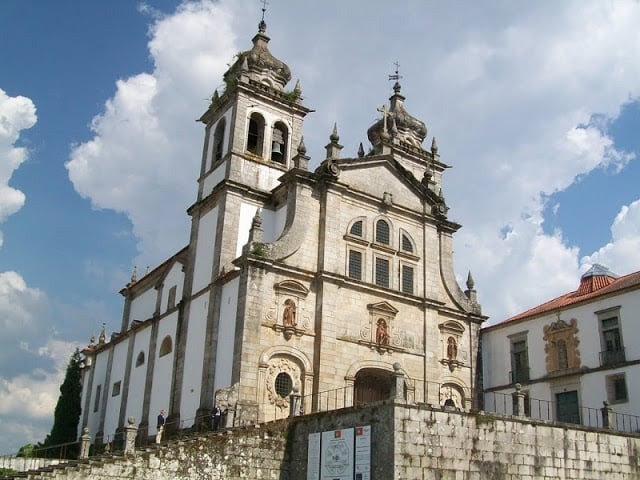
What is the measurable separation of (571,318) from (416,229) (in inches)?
365

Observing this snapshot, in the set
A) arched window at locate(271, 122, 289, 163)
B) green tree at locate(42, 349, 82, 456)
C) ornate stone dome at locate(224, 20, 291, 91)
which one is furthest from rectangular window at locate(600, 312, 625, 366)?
green tree at locate(42, 349, 82, 456)

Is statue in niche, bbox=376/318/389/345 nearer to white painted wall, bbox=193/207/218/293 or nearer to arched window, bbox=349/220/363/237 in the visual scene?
arched window, bbox=349/220/363/237

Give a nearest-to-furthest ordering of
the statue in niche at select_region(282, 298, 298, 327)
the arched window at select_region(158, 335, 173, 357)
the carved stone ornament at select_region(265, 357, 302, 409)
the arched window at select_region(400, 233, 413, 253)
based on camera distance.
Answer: the carved stone ornament at select_region(265, 357, 302, 409) < the statue in niche at select_region(282, 298, 298, 327) < the arched window at select_region(400, 233, 413, 253) < the arched window at select_region(158, 335, 173, 357)

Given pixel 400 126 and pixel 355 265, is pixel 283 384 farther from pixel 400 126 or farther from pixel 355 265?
pixel 400 126

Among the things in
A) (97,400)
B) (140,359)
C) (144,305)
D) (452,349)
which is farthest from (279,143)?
(97,400)

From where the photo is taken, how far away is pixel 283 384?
93.3ft

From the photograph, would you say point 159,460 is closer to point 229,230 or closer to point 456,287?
point 229,230

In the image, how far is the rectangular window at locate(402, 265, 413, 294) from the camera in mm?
33500

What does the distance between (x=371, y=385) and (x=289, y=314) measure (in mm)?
5369

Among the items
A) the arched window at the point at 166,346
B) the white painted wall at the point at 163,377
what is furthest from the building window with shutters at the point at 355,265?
the arched window at the point at 166,346

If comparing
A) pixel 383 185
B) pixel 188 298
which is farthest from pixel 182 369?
pixel 383 185

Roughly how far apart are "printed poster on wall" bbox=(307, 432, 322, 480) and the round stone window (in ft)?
16.9

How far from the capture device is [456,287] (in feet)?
117

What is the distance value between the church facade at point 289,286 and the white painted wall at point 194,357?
0.10m
